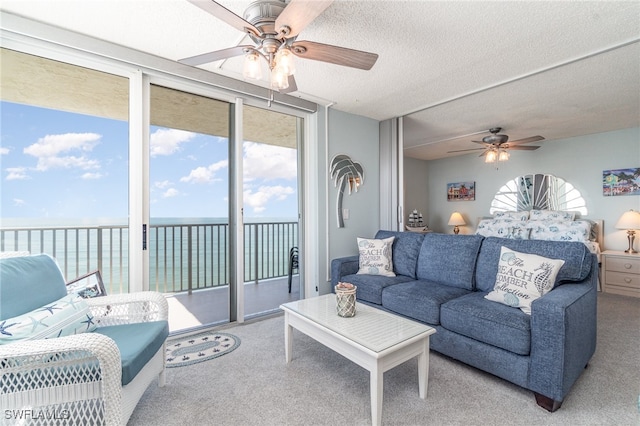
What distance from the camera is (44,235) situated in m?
2.44

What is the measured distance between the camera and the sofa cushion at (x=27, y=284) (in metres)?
1.45

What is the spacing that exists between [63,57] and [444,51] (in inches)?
115

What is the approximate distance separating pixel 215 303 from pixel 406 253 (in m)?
2.37

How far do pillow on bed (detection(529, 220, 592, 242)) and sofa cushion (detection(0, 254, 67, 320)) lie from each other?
5.14 m

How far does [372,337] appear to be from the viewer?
1.64m

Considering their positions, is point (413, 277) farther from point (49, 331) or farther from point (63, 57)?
point (63, 57)

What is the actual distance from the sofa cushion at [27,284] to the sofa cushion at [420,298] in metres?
2.36

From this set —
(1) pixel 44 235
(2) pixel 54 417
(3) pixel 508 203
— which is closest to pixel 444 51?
(2) pixel 54 417

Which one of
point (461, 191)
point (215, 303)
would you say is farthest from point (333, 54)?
point (461, 191)

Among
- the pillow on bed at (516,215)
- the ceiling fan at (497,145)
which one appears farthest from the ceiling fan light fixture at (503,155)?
the pillow on bed at (516,215)

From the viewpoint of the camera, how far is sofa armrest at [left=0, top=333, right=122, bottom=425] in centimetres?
121

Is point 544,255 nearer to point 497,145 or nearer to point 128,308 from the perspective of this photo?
point 497,145

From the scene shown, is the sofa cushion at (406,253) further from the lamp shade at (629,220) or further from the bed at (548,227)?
the lamp shade at (629,220)

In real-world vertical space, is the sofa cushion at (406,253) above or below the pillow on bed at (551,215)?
below
